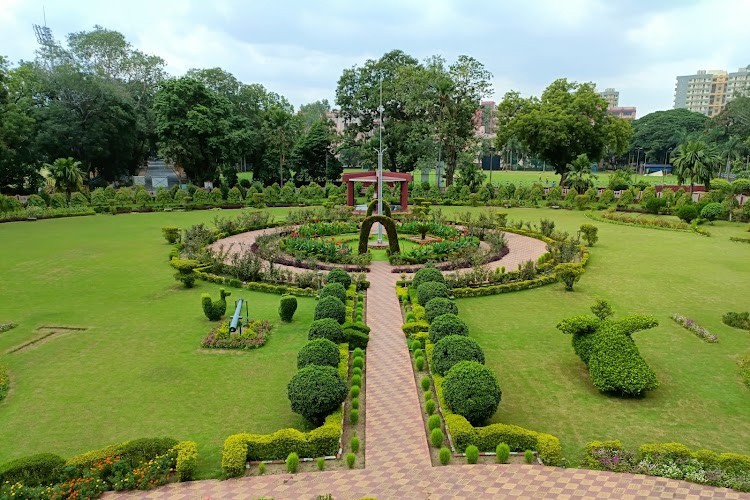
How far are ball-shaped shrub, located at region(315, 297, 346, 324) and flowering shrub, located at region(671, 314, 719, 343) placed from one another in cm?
867

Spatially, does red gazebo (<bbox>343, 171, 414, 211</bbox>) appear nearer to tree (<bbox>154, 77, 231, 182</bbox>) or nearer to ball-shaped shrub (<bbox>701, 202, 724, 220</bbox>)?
tree (<bbox>154, 77, 231, 182</bbox>)

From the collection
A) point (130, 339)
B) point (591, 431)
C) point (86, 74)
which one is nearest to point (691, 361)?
point (591, 431)

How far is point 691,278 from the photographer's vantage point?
59.1 ft

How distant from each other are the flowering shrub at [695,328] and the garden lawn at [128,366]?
31.6ft

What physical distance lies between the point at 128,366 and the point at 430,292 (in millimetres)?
7391

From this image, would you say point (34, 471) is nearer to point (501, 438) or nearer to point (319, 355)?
point (319, 355)

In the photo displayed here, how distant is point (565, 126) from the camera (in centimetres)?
4309

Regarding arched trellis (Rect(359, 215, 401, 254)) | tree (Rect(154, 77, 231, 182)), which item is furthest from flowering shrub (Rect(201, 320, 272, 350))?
tree (Rect(154, 77, 231, 182))

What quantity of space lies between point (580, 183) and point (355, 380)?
35.7 m

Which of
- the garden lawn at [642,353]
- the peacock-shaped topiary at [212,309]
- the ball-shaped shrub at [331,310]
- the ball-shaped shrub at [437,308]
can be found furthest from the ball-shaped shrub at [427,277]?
the peacock-shaped topiary at [212,309]

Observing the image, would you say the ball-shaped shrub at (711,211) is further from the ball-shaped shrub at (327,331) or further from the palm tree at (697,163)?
the ball-shaped shrub at (327,331)

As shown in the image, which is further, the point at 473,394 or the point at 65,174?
the point at 65,174

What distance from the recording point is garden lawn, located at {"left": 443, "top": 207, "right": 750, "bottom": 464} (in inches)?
334

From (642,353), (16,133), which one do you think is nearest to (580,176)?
(642,353)
